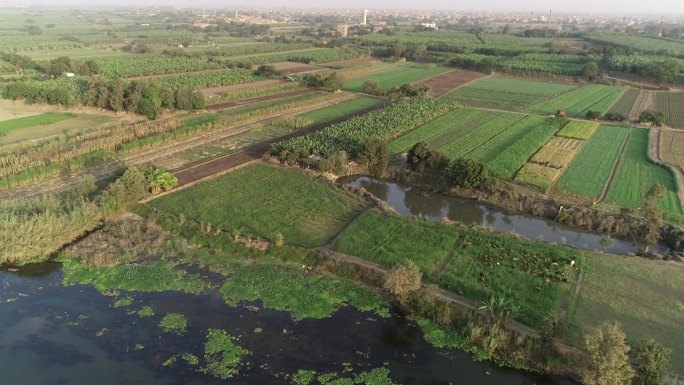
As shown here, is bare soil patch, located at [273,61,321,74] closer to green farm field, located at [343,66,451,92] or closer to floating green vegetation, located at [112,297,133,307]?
green farm field, located at [343,66,451,92]

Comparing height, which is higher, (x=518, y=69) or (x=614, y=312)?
(x=518, y=69)

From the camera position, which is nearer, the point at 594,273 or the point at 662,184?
the point at 594,273

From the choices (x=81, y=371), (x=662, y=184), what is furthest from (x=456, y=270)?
(x=662, y=184)

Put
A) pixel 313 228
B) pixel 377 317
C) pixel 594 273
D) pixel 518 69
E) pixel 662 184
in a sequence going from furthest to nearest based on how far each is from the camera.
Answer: pixel 518 69, pixel 662 184, pixel 313 228, pixel 594 273, pixel 377 317

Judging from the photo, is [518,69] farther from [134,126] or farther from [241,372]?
[241,372]

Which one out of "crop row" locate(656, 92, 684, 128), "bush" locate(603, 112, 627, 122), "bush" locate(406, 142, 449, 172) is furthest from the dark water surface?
"crop row" locate(656, 92, 684, 128)

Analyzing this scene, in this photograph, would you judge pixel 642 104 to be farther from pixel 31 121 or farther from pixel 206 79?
pixel 31 121
